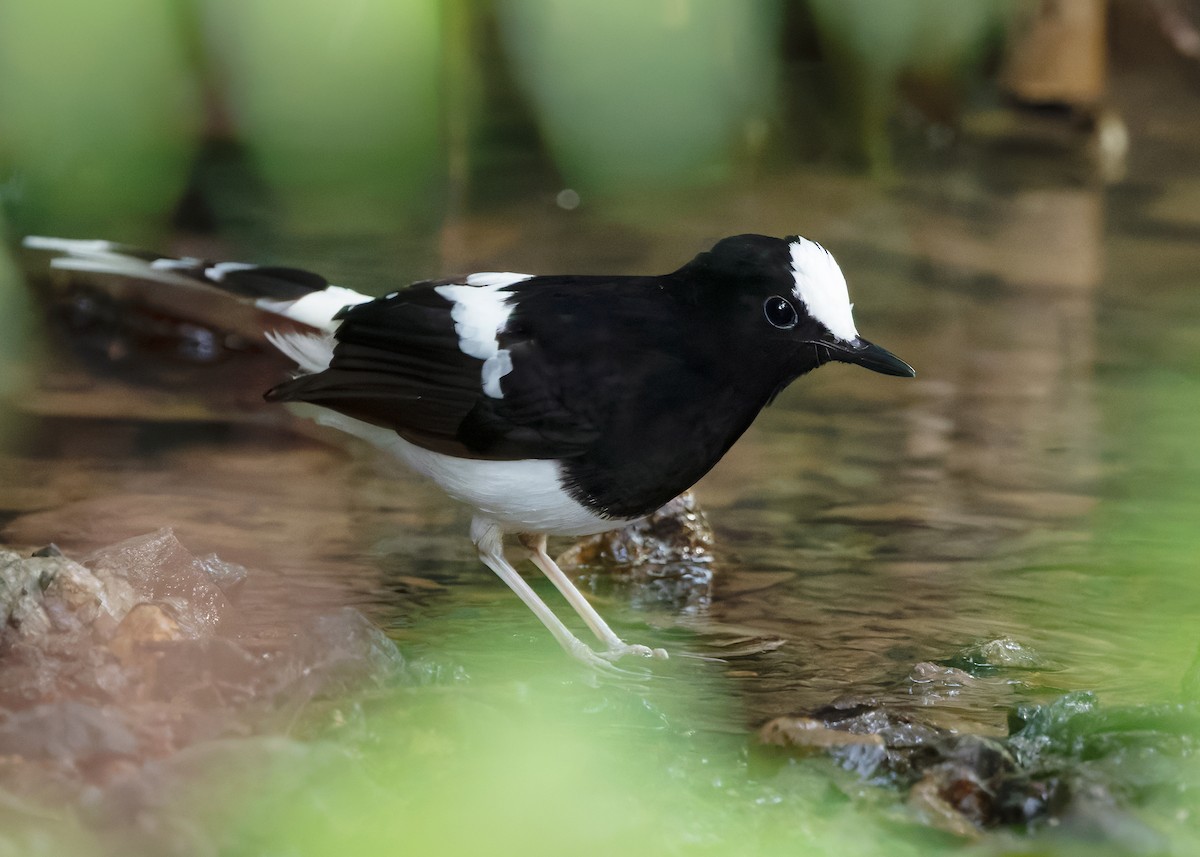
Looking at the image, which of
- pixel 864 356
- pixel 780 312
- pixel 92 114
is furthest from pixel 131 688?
pixel 92 114

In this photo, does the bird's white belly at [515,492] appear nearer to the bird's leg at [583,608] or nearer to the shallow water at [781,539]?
the bird's leg at [583,608]

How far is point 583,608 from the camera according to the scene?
3770 mm

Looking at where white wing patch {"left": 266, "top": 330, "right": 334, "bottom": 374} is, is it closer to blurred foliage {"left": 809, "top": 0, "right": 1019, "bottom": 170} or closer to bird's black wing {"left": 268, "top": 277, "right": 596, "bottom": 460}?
bird's black wing {"left": 268, "top": 277, "right": 596, "bottom": 460}

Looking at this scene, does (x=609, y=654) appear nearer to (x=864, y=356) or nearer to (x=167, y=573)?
(x=864, y=356)

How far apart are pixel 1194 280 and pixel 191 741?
19.1 feet

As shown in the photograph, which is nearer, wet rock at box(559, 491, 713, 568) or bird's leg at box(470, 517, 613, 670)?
bird's leg at box(470, 517, 613, 670)

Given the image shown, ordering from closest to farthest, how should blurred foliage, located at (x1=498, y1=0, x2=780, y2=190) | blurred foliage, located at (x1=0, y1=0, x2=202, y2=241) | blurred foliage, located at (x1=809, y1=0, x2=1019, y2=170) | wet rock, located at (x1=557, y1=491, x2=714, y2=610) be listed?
wet rock, located at (x1=557, y1=491, x2=714, y2=610) < blurred foliage, located at (x1=0, y1=0, x2=202, y2=241) < blurred foliage, located at (x1=498, y1=0, x2=780, y2=190) < blurred foliage, located at (x1=809, y1=0, x2=1019, y2=170)

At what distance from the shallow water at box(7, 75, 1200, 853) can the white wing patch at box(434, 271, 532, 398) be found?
0.60 m

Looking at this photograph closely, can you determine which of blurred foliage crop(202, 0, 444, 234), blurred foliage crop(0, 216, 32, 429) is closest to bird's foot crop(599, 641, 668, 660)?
blurred foliage crop(0, 216, 32, 429)

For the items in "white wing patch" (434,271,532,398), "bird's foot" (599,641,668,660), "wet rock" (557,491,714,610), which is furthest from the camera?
"wet rock" (557,491,714,610)

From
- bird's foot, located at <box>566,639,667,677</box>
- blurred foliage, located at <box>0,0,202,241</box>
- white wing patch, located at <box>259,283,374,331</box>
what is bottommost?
bird's foot, located at <box>566,639,667,677</box>

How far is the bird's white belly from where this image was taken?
3.44m

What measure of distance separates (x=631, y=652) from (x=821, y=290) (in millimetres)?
905

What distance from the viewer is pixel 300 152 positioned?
7973 millimetres
